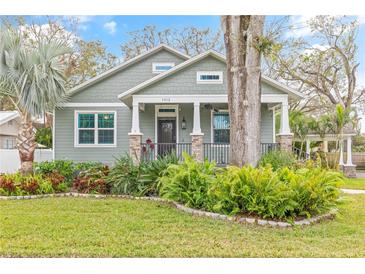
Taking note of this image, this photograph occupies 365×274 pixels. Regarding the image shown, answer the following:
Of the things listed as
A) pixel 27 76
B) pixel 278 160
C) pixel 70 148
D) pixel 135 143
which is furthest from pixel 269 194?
pixel 70 148

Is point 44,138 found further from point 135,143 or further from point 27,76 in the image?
point 135,143

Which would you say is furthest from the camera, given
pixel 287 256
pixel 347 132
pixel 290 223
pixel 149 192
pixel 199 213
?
pixel 347 132

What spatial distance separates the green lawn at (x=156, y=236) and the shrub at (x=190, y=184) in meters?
0.34

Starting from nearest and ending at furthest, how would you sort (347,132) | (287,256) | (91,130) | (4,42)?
(287,256) < (4,42) < (91,130) < (347,132)

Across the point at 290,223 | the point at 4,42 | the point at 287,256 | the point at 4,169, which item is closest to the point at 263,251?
the point at 287,256

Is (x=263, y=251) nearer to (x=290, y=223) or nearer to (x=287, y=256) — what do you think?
(x=287, y=256)

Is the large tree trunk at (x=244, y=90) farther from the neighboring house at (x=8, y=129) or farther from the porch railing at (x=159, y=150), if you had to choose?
the neighboring house at (x=8, y=129)

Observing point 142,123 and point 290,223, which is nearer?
point 290,223

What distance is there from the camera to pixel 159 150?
11.1 meters

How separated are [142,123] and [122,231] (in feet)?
25.9

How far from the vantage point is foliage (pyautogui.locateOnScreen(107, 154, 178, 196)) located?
24.6 feet

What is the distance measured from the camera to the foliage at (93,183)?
312 inches

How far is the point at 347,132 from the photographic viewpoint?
15805 millimetres

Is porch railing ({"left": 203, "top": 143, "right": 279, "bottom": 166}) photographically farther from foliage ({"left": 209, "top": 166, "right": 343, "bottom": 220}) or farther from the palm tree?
the palm tree
